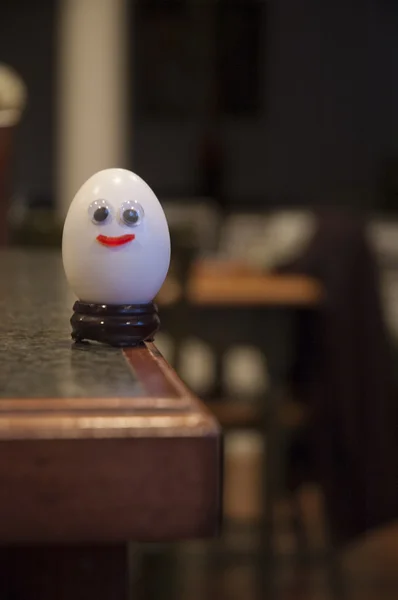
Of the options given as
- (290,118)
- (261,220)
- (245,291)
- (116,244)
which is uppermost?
(116,244)

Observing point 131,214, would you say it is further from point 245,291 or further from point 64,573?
point 245,291

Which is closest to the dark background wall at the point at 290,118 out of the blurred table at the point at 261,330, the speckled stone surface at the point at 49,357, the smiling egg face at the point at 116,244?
the blurred table at the point at 261,330

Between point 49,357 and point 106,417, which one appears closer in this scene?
point 106,417

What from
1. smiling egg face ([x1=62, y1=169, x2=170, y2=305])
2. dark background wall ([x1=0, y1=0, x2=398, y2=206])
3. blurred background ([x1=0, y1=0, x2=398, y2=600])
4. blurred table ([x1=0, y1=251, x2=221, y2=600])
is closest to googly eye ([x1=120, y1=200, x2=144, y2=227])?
smiling egg face ([x1=62, y1=169, x2=170, y2=305])

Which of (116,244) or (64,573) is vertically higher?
(116,244)

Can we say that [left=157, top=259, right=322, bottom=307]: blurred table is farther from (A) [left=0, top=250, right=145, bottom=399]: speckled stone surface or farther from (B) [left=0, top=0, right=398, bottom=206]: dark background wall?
(B) [left=0, top=0, right=398, bottom=206]: dark background wall

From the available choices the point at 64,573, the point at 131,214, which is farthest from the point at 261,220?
the point at 64,573

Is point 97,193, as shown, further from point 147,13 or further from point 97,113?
point 147,13
